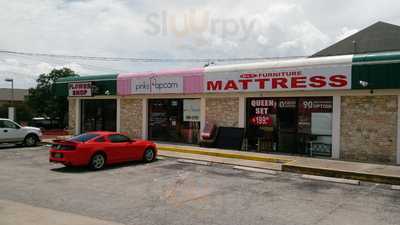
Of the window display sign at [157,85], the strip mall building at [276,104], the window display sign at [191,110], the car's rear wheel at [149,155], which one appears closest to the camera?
the strip mall building at [276,104]

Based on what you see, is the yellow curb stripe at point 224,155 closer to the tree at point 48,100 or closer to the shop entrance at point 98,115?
the shop entrance at point 98,115

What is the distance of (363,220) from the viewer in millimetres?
7738

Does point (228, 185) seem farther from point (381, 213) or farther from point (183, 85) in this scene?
point (183, 85)

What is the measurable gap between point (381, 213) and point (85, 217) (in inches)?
243

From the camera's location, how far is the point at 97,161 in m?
13.9

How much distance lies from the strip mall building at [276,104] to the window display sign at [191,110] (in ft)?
0.18

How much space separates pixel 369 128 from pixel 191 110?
9.19 m

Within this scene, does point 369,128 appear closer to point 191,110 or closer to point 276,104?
point 276,104

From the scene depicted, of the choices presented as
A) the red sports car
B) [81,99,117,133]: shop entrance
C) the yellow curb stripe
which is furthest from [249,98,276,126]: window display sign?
[81,99,117,133]: shop entrance

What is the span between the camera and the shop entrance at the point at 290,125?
16594mm

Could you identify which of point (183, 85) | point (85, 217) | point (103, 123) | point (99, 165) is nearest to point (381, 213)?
point (85, 217)

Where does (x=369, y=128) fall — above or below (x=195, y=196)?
above

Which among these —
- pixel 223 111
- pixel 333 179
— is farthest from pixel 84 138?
pixel 333 179

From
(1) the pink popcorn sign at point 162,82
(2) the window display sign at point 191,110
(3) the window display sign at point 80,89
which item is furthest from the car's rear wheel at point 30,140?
(2) the window display sign at point 191,110
